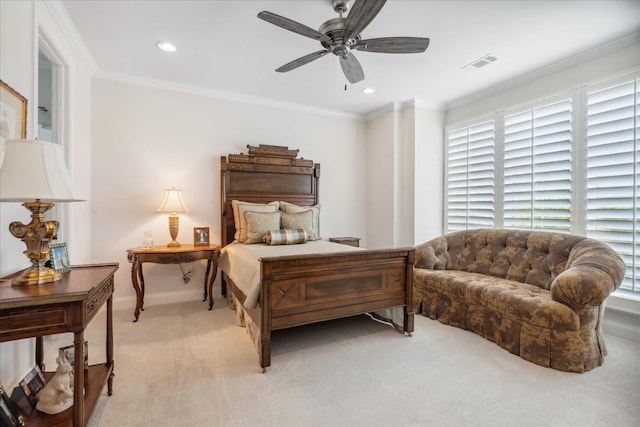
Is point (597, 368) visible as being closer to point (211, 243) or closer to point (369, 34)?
point (369, 34)

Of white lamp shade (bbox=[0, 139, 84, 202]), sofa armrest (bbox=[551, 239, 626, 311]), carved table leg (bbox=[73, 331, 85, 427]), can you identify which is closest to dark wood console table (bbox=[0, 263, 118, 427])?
carved table leg (bbox=[73, 331, 85, 427])

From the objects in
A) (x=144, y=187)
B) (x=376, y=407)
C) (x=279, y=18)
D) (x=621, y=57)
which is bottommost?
(x=376, y=407)

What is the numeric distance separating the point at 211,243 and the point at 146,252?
874mm

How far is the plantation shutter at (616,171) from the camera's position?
259 centimetres

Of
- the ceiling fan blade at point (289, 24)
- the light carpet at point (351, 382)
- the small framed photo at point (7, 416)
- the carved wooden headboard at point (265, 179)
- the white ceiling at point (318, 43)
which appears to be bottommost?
the light carpet at point (351, 382)

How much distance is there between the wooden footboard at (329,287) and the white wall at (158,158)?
6.72 feet

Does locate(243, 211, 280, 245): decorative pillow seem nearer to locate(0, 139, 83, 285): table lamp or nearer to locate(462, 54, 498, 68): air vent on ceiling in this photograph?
locate(0, 139, 83, 285): table lamp

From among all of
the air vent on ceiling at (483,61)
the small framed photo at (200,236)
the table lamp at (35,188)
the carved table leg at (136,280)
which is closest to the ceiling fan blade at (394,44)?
the air vent on ceiling at (483,61)

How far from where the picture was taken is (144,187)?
3598mm

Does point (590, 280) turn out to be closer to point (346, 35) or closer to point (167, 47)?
point (346, 35)

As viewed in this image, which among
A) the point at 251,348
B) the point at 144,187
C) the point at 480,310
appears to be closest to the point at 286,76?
the point at 144,187

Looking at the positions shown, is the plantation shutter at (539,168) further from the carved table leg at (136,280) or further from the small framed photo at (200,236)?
the carved table leg at (136,280)

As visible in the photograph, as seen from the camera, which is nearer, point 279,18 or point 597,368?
point 279,18

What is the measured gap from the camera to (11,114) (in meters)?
1.72
